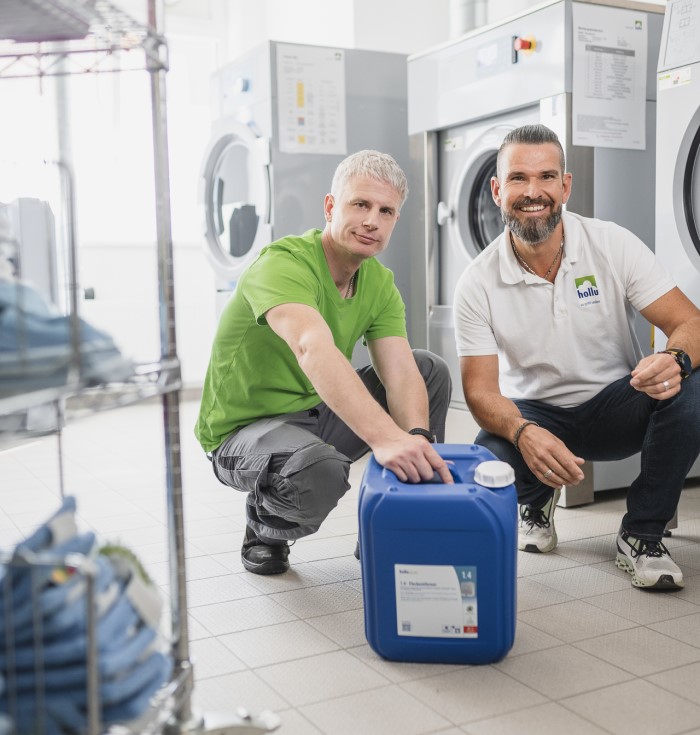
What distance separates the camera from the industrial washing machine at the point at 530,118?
8.16 feet

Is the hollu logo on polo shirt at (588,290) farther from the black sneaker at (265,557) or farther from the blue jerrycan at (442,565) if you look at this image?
the black sneaker at (265,557)

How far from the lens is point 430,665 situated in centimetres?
153

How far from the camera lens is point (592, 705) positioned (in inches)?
53.6

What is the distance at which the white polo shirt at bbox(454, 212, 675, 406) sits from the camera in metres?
2.10

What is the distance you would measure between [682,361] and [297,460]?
838 mm

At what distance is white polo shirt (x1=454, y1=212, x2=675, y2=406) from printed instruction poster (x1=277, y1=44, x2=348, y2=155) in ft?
4.91

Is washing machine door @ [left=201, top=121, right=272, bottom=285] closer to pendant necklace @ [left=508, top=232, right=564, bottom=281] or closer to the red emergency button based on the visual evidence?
the red emergency button

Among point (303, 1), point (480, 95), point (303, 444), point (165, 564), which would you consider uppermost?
point (303, 1)

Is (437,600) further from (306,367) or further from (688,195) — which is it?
(688,195)

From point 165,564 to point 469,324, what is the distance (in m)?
0.91

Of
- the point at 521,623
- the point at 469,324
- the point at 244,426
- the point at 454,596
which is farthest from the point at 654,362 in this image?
the point at 244,426

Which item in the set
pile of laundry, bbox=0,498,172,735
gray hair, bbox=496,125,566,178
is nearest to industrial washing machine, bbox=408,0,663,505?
gray hair, bbox=496,125,566,178

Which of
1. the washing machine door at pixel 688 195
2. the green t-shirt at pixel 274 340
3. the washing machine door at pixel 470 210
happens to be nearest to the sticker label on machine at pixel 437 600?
the green t-shirt at pixel 274 340

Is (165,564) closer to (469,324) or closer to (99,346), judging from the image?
(469,324)
